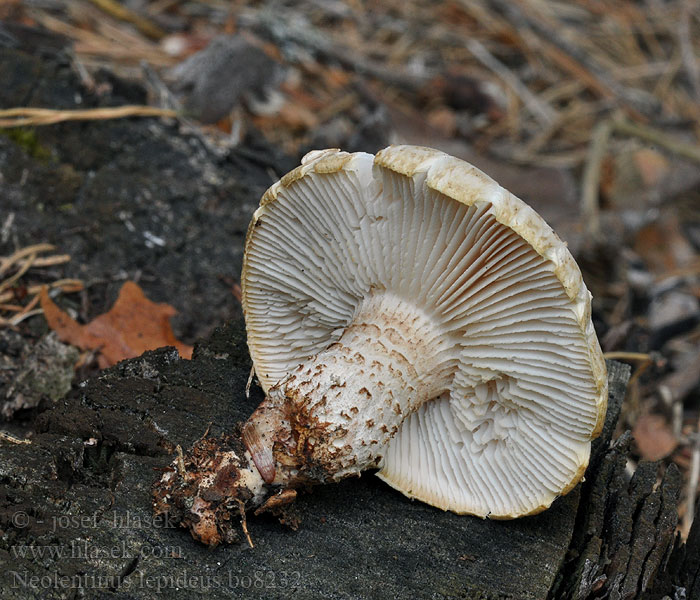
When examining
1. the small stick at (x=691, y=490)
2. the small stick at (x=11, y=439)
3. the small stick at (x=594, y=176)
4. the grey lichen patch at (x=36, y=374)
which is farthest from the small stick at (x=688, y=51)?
the small stick at (x=11, y=439)

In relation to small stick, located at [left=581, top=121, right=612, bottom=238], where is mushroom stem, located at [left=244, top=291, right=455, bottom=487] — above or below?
above

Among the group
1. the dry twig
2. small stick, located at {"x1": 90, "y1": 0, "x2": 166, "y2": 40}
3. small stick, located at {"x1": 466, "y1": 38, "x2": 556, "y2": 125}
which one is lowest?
small stick, located at {"x1": 466, "y1": 38, "x2": 556, "y2": 125}

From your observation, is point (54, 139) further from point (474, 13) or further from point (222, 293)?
point (474, 13)

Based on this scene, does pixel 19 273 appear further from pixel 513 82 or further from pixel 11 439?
pixel 513 82

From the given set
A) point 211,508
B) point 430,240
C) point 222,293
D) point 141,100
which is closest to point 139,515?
point 211,508

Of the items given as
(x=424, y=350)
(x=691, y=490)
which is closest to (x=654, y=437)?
(x=691, y=490)

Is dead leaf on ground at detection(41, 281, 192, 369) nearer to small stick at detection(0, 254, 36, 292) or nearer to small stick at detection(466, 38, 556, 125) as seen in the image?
small stick at detection(0, 254, 36, 292)

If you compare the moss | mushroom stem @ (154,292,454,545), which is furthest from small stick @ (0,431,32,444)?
the moss
